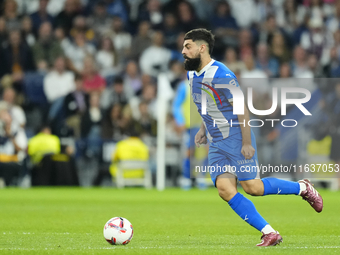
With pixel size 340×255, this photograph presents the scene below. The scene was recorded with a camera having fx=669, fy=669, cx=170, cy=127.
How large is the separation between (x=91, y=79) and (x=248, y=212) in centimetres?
1156

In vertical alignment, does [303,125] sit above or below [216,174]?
below

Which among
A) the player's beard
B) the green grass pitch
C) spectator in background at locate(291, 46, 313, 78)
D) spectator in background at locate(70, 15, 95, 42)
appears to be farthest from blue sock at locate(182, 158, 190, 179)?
the player's beard

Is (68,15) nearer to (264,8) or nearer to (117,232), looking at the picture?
(264,8)

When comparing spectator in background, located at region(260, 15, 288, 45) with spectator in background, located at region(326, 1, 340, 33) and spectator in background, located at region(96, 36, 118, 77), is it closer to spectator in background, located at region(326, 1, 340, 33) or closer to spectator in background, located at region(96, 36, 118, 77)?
spectator in background, located at region(326, 1, 340, 33)

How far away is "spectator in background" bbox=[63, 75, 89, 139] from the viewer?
1616 cm

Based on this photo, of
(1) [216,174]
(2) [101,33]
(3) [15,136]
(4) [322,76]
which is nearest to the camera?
(1) [216,174]

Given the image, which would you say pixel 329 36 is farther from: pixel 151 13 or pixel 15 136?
pixel 15 136

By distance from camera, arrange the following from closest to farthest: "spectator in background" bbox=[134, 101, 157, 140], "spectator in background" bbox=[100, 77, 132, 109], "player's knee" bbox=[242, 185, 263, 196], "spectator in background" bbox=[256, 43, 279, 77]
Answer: "player's knee" bbox=[242, 185, 263, 196], "spectator in background" bbox=[134, 101, 157, 140], "spectator in background" bbox=[100, 77, 132, 109], "spectator in background" bbox=[256, 43, 279, 77]

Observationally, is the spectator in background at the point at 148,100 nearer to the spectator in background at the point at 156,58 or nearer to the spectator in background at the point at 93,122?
the spectator in background at the point at 93,122

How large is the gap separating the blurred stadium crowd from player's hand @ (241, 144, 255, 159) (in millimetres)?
8589

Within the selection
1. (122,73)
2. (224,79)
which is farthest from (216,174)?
(122,73)

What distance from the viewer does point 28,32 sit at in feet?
58.6

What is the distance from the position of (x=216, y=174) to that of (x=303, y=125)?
33.5 ft

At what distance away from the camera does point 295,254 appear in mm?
5414
